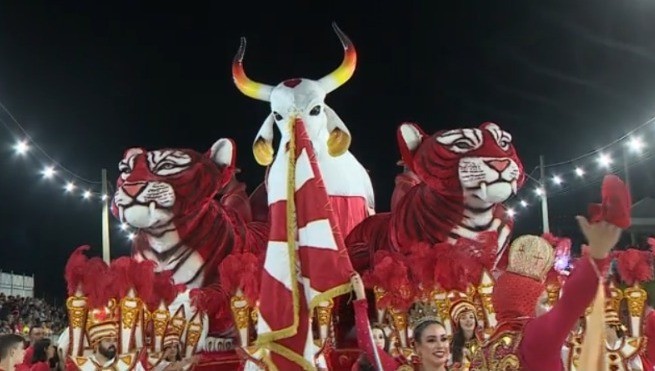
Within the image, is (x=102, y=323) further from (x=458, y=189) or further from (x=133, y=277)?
(x=458, y=189)

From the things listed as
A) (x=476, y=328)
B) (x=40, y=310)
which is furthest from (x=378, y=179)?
(x=476, y=328)

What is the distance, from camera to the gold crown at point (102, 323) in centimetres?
459

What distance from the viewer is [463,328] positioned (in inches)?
170

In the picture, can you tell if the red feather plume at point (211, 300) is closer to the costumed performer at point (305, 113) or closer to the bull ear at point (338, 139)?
the costumed performer at point (305, 113)

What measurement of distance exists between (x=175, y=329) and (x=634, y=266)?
2.65 m

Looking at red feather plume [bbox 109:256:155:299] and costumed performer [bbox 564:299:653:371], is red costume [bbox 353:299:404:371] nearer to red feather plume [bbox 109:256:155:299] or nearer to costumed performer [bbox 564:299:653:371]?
costumed performer [bbox 564:299:653:371]

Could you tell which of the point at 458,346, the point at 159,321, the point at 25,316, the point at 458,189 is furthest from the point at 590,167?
the point at 25,316

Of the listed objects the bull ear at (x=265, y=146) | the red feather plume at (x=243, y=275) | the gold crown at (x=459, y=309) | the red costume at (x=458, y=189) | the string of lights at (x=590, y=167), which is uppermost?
the string of lights at (x=590, y=167)

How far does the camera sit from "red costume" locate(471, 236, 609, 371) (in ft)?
7.33

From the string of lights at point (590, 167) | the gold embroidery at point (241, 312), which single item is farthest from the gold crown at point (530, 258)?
the string of lights at point (590, 167)

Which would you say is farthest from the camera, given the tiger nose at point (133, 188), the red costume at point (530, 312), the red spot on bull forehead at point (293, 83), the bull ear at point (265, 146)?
the tiger nose at point (133, 188)

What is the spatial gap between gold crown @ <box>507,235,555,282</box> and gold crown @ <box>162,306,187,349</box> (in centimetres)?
213

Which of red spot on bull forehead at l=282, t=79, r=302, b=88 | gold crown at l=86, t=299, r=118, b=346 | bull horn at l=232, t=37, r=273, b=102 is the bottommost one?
gold crown at l=86, t=299, r=118, b=346

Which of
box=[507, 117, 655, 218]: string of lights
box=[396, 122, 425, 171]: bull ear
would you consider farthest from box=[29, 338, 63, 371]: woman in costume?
box=[507, 117, 655, 218]: string of lights
